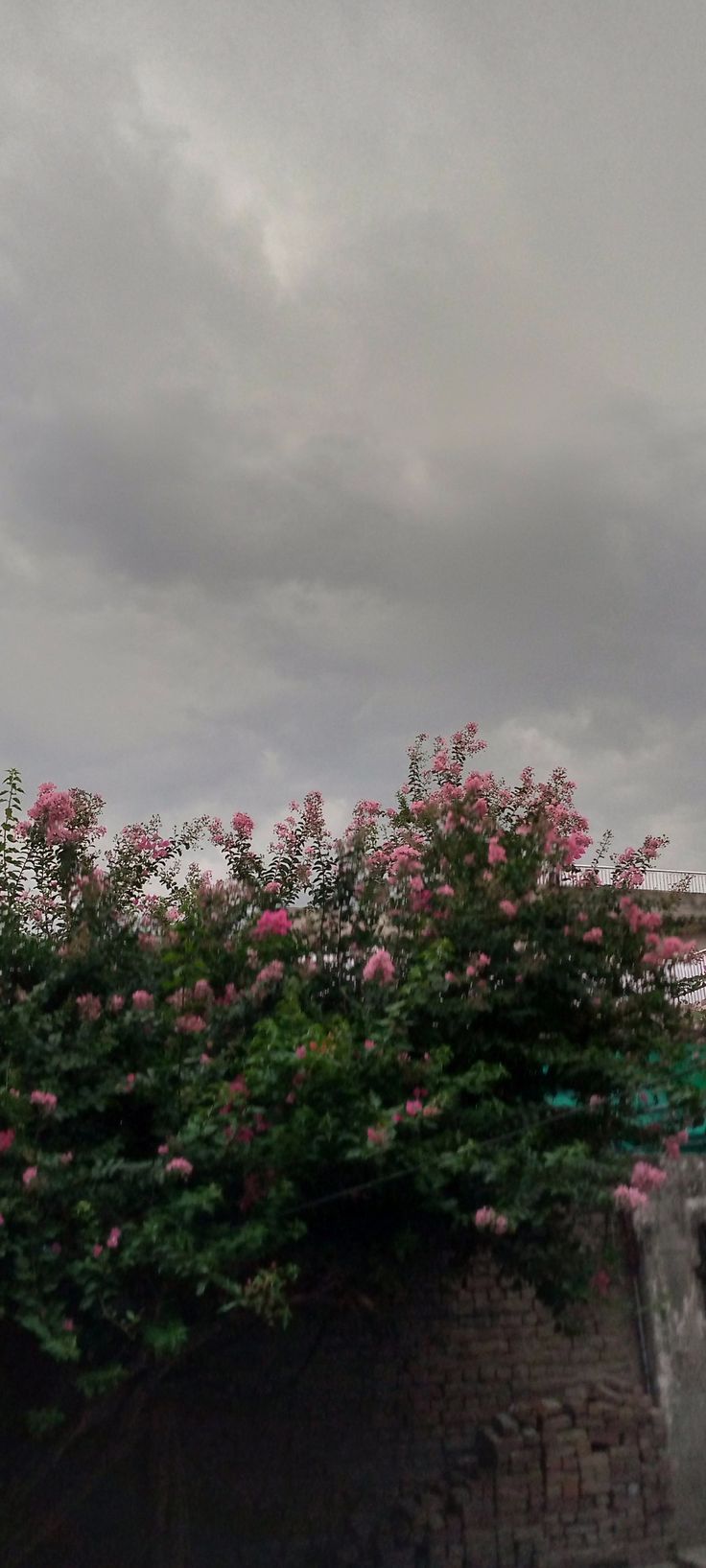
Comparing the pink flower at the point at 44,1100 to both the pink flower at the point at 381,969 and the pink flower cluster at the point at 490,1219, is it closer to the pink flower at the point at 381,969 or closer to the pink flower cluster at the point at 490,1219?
the pink flower at the point at 381,969

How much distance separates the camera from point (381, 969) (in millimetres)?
7883

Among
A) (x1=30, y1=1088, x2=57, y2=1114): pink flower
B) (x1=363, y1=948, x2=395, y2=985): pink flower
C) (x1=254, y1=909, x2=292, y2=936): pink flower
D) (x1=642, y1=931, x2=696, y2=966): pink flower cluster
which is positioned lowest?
(x1=30, y1=1088, x2=57, y2=1114): pink flower

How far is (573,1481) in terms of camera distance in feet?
33.3

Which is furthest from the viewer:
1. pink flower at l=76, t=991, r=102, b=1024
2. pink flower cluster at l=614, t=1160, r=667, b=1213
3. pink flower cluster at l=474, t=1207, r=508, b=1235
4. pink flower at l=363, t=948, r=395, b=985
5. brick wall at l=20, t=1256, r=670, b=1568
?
brick wall at l=20, t=1256, r=670, b=1568

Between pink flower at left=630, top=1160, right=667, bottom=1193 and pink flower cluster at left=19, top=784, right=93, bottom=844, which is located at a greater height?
pink flower cluster at left=19, top=784, right=93, bottom=844

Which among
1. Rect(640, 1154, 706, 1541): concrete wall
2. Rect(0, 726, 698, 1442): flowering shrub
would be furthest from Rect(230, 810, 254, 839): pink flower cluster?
Rect(640, 1154, 706, 1541): concrete wall

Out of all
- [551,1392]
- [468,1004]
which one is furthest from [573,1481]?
[468,1004]

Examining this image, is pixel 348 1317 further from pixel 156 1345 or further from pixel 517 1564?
pixel 156 1345

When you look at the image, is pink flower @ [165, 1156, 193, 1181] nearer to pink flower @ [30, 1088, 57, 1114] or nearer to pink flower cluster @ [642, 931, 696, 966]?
pink flower @ [30, 1088, 57, 1114]

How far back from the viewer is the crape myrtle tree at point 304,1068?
22.8 feet

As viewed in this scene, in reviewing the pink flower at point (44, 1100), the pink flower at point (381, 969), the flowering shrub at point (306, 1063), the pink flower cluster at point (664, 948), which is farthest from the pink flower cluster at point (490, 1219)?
the pink flower at point (44, 1100)

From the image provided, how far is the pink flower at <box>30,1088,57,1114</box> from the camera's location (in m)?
6.85

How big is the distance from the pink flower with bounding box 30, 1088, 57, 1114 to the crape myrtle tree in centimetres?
1

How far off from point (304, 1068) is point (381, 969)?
3.40 feet
